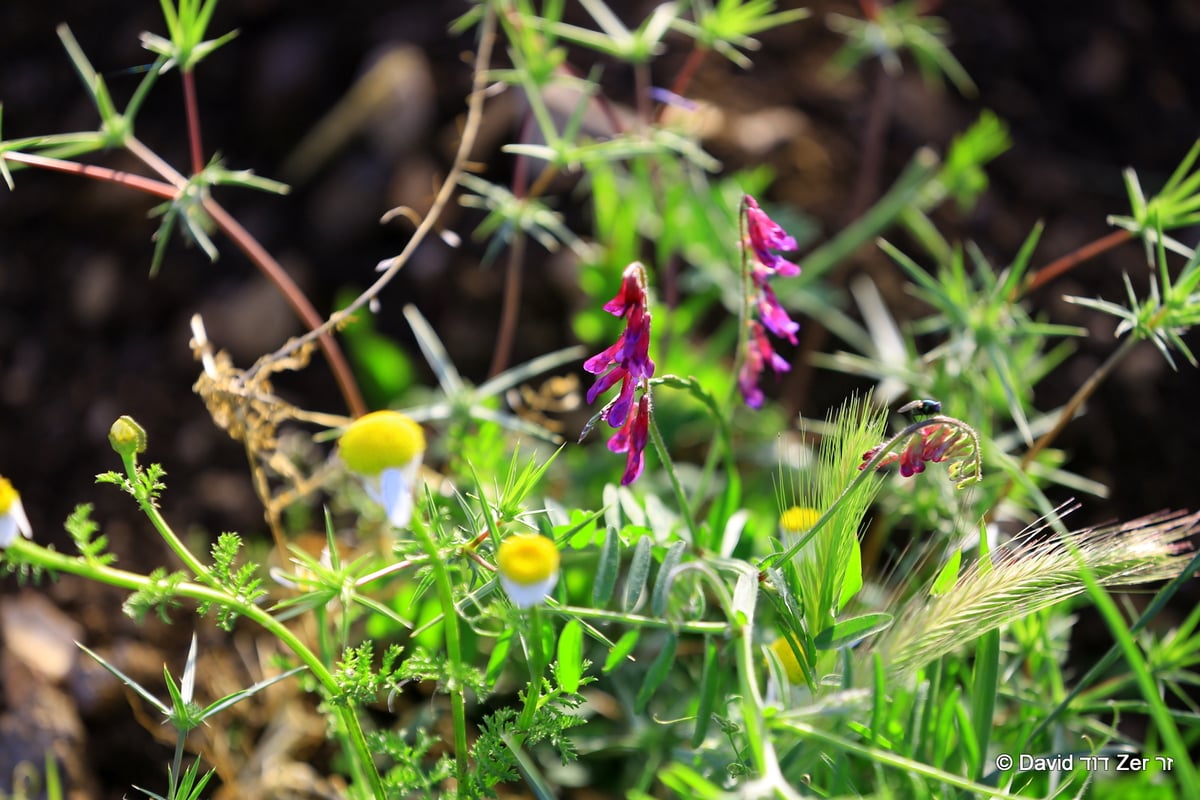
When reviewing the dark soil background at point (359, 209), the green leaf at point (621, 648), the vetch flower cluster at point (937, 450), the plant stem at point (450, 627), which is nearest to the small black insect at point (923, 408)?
the vetch flower cluster at point (937, 450)

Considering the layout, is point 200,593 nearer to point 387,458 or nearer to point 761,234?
point 387,458

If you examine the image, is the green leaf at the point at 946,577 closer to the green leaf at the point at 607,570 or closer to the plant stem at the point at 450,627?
the green leaf at the point at 607,570

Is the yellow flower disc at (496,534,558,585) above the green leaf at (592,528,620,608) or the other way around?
above

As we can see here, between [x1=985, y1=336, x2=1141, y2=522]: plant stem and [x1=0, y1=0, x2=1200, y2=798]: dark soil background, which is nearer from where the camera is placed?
[x1=985, y1=336, x2=1141, y2=522]: plant stem

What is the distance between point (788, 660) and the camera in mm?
1382

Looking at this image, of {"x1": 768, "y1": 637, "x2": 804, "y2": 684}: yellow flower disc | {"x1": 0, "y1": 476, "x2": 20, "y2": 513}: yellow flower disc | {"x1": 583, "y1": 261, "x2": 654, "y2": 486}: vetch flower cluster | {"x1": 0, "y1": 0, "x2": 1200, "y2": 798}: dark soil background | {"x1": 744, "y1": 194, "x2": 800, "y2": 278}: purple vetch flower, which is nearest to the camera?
{"x1": 0, "y1": 476, "x2": 20, "y2": 513}: yellow flower disc

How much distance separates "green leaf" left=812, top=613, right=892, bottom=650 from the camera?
1.08 m

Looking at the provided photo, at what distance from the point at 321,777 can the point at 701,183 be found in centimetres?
134

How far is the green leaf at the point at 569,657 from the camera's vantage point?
3.55 ft

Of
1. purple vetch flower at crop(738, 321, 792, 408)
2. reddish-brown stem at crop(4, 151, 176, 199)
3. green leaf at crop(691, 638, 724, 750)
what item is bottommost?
green leaf at crop(691, 638, 724, 750)

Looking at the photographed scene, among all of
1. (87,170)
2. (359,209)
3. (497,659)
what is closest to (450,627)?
(497,659)

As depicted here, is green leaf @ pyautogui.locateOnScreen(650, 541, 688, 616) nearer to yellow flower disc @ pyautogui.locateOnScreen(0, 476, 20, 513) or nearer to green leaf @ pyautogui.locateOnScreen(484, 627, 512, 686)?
green leaf @ pyautogui.locateOnScreen(484, 627, 512, 686)

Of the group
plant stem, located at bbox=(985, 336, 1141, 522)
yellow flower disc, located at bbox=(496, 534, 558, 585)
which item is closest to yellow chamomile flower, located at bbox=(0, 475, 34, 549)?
yellow flower disc, located at bbox=(496, 534, 558, 585)

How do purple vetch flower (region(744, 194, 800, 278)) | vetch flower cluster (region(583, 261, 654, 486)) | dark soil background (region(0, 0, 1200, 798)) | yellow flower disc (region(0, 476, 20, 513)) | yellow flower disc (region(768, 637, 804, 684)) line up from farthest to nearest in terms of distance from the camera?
1. dark soil background (region(0, 0, 1200, 798))
2. yellow flower disc (region(768, 637, 804, 684))
3. purple vetch flower (region(744, 194, 800, 278))
4. vetch flower cluster (region(583, 261, 654, 486))
5. yellow flower disc (region(0, 476, 20, 513))
